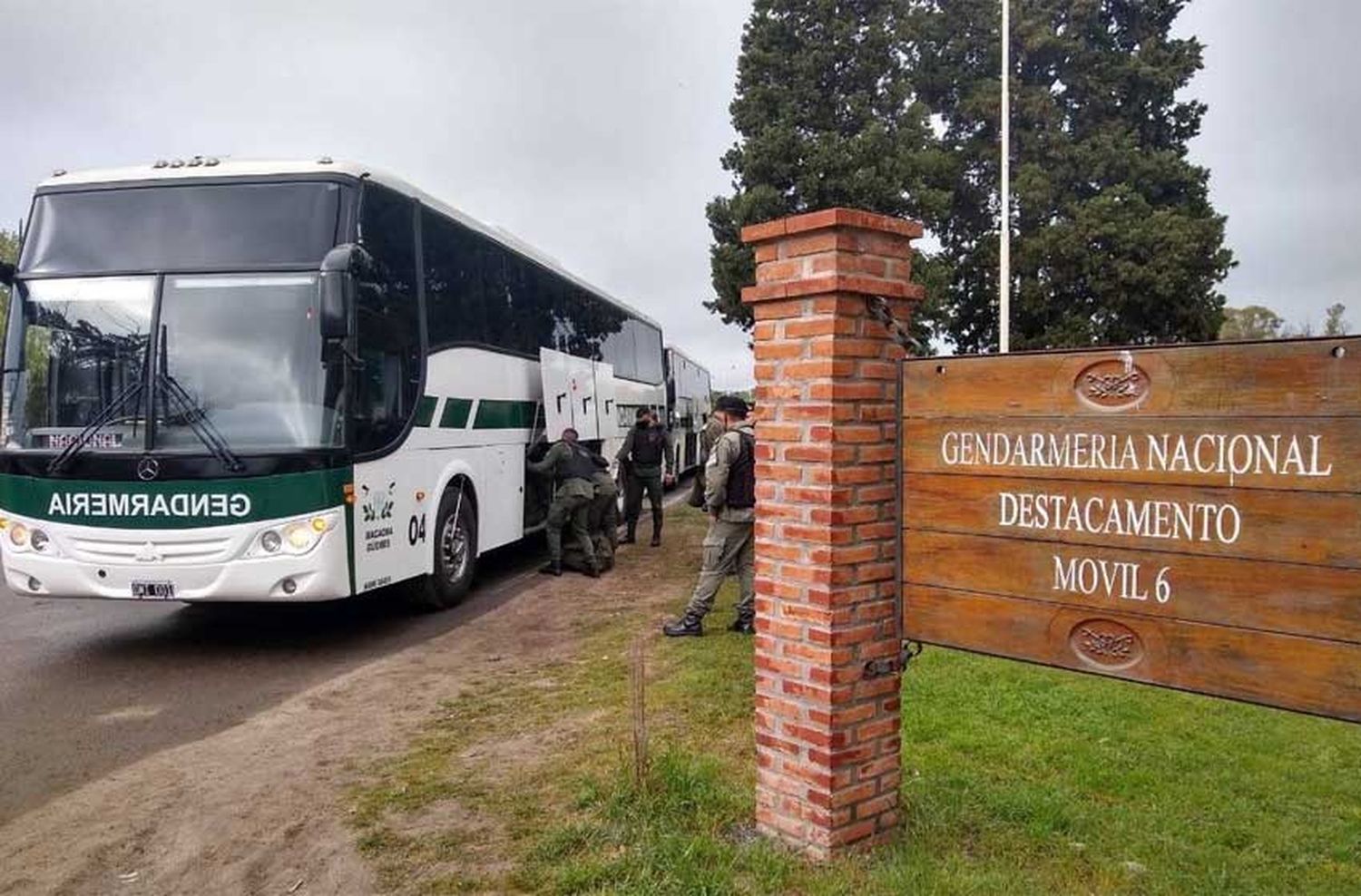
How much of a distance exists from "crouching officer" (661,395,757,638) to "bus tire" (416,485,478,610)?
7.53ft

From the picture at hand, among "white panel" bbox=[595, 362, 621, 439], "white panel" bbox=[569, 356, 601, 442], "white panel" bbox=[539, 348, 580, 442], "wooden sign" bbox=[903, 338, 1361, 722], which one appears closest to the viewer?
"wooden sign" bbox=[903, 338, 1361, 722]

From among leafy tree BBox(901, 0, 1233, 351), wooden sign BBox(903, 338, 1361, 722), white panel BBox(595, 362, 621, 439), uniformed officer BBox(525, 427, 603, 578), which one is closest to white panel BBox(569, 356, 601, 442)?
white panel BBox(595, 362, 621, 439)

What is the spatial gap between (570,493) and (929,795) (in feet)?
21.1

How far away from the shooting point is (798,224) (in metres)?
3.29

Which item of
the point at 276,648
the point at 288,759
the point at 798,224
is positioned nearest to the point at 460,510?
the point at 276,648

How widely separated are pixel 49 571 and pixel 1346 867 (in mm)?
7250

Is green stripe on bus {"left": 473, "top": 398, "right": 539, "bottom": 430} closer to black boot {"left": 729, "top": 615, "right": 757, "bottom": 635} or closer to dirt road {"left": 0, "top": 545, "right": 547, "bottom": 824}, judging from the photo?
dirt road {"left": 0, "top": 545, "right": 547, "bottom": 824}

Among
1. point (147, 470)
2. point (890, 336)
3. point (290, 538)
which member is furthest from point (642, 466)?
point (890, 336)

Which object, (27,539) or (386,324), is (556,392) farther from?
(27,539)

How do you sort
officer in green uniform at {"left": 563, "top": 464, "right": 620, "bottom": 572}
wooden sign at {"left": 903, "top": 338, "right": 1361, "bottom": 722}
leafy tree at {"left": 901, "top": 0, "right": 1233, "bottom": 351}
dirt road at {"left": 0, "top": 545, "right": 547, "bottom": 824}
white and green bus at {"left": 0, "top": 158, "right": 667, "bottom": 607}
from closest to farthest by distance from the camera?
wooden sign at {"left": 903, "top": 338, "right": 1361, "bottom": 722}, dirt road at {"left": 0, "top": 545, "right": 547, "bottom": 824}, white and green bus at {"left": 0, "top": 158, "right": 667, "bottom": 607}, officer in green uniform at {"left": 563, "top": 464, "right": 620, "bottom": 572}, leafy tree at {"left": 901, "top": 0, "right": 1233, "bottom": 351}

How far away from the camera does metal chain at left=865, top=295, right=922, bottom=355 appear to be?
331 cm

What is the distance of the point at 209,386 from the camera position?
6.46 metres

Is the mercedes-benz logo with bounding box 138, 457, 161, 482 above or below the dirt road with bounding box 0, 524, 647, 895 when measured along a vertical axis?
above

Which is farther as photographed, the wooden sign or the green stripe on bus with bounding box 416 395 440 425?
the green stripe on bus with bounding box 416 395 440 425
